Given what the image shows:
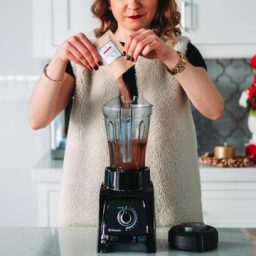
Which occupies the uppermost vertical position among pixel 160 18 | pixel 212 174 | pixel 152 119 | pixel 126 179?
pixel 160 18

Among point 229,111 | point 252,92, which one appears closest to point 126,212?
point 252,92

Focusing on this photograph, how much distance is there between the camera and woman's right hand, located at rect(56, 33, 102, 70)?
4.33 ft

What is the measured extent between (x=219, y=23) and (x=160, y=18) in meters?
1.02

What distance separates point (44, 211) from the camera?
2.53m

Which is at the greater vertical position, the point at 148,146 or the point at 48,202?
the point at 148,146

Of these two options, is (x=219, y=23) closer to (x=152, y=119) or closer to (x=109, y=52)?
(x=152, y=119)

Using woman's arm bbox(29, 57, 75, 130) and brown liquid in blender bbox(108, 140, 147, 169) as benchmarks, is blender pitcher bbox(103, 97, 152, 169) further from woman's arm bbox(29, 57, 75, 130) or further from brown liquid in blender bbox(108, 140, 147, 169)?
woman's arm bbox(29, 57, 75, 130)

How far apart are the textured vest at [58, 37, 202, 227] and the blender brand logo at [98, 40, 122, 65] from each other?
21 cm

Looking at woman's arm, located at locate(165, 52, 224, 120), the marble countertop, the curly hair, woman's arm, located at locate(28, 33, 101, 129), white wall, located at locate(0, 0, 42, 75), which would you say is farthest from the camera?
white wall, located at locate(0, 0, 42, 75)

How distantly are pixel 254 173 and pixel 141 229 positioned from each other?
4.19ft

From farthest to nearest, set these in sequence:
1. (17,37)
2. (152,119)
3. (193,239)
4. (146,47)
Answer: (17,37), (152,119), (146,47), (193,239)

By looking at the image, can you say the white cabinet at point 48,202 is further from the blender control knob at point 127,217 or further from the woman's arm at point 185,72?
the blender control knob at point 127,217

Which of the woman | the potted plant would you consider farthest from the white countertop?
the woman

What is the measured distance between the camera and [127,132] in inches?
52.4
